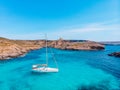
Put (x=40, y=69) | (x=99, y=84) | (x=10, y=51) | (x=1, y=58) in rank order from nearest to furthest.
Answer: (x=99, y=84), (x=40, y=69), (x=1, y=58), (x=10, y=51)

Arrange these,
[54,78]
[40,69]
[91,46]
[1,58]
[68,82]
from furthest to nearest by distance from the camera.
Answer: [91,46]
[1,58]
[40,69]
[54,78]
[68,82]

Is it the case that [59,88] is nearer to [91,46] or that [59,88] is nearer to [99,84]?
[99,84]

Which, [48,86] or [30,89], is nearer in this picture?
[30,89]

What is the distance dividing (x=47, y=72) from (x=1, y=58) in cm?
4112

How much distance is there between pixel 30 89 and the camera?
28.1 m

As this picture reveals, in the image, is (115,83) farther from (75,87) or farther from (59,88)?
(59,88)

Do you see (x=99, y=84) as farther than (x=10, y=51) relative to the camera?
No

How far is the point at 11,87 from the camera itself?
1159 inches

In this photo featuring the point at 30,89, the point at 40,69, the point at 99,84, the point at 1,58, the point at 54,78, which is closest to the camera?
the point at 30,89

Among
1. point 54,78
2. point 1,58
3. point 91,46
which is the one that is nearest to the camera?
point 54,78

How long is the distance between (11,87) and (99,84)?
21.2 m

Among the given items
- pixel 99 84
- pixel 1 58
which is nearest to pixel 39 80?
pixel 99 84

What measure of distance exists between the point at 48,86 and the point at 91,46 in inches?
3935

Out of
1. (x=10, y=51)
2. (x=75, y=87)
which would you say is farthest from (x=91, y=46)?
(x=75, y=87)
